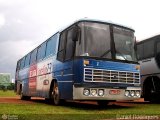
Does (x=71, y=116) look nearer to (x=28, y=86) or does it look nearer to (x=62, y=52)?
(x=62, y=52)

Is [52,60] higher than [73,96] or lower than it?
higher

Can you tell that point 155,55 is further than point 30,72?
No

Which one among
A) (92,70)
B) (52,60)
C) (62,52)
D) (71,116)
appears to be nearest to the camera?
(71,116)

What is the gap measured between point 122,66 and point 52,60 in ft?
12.5

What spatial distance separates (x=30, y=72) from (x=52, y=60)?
6.22m

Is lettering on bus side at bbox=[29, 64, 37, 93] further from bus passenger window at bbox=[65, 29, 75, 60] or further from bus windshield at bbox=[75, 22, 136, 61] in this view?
bus windshield at bbox=[75, 22, 136, 61]

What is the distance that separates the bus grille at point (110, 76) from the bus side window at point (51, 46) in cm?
365

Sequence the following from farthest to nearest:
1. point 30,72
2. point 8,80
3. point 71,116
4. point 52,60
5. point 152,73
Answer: point 8,80, point 30,72, point 152,73, point 52,60, point 71,116

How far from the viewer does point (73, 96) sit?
11836mm

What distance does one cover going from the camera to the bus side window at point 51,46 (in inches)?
601

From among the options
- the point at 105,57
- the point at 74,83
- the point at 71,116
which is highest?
the point at 105,57

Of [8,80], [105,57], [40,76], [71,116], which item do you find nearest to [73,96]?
[105,57]

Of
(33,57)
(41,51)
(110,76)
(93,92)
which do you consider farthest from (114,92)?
(33,57)

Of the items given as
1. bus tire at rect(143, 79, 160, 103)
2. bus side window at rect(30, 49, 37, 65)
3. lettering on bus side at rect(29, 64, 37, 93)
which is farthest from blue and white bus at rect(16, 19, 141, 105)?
bus side window at rect(30, 49, 37, 65)
